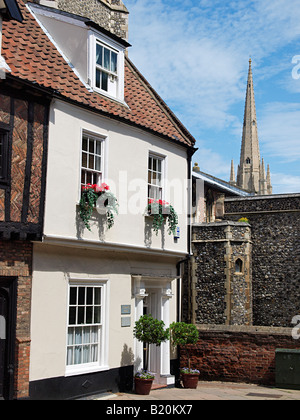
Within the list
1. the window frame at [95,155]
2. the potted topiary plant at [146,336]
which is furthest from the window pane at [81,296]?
the window frame at [95,155]

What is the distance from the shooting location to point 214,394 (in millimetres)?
13570

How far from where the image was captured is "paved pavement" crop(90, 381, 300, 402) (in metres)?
12.4

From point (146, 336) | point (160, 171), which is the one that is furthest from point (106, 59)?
point (146, 336)

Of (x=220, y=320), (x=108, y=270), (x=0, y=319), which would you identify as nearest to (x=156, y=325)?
(x=108, y=270)

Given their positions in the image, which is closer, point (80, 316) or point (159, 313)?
point (80, 316)

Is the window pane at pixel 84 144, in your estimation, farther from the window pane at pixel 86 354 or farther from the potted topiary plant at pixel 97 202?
the window pane at pixel 86 354

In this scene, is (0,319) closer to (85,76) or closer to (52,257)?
(52,257)

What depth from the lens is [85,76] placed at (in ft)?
44.0

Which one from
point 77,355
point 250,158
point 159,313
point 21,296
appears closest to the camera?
point 21,296

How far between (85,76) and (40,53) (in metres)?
1.27

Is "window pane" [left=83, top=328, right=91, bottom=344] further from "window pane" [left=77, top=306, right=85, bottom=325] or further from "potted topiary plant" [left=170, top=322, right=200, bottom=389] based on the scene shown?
"potted topiary plant" [left=170, top=322, right=200, bottom=389]

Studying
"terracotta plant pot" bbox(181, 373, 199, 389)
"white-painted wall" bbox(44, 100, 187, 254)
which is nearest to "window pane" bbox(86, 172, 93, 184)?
"white-painted wall" bbox(44, 100, 187, 254)

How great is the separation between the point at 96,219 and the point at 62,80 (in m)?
3.50

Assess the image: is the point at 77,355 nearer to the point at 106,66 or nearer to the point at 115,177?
the point at 115,177
